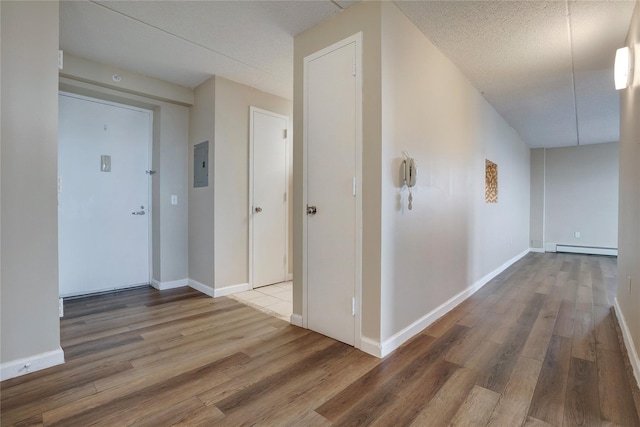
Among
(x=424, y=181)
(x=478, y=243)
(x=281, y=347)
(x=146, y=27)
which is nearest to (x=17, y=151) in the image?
(x=146, y=27)

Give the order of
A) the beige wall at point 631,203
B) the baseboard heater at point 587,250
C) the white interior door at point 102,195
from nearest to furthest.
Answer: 1. the beige wall at point 631,203
2. the white interior door at point 102,195
3. the baseboard heater at point 587,250

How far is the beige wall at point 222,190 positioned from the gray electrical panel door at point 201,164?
75 millimetres

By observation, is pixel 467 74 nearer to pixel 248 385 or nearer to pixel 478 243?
pixel 478 243

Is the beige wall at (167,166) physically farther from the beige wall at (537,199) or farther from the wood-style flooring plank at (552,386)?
the beige wall at (537,199)

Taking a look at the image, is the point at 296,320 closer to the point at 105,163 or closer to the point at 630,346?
the point at 630,346

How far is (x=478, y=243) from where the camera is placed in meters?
3.81

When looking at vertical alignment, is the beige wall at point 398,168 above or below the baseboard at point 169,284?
above

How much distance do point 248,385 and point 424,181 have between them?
197 centimetres

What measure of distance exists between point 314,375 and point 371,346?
472 mm

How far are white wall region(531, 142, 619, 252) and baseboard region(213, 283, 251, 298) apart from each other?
7.29 m

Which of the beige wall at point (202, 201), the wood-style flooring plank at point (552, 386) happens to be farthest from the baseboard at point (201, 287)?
the wood-style flooring plank at point (552, 386)

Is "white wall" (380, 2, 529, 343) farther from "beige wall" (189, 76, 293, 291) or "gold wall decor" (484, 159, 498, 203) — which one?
"beige wall" (189, 76, 293, 291)

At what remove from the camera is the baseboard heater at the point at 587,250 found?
662cm

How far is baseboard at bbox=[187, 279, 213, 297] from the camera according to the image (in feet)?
11.4
